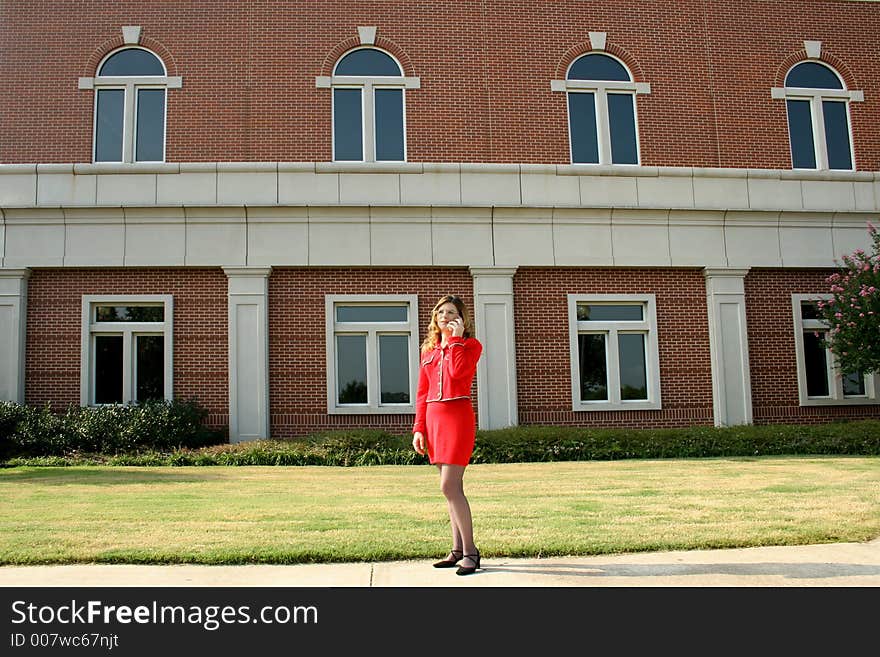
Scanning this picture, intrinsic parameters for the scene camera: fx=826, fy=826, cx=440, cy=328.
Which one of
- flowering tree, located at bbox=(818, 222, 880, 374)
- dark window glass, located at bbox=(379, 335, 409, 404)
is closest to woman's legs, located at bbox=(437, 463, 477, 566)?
dark window glass, located at bbox=(379, 335, 409, 404)

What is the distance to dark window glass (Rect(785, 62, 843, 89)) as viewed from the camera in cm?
1723

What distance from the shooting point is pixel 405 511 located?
7602mm

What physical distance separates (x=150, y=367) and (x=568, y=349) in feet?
25.5

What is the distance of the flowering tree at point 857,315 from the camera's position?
14227 millimetres

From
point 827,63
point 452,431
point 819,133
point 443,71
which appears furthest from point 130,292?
point 827,63

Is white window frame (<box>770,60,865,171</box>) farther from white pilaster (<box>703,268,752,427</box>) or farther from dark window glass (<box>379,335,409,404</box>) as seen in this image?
dark window glass (<box>379,335,409,404</box>)

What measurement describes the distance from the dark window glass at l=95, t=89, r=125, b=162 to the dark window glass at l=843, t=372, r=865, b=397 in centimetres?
1486

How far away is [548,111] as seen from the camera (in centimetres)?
1641

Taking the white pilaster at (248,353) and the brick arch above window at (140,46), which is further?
the brick arch above window at (140,46)

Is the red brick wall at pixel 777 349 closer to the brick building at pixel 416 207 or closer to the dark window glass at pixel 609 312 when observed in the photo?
the brick building at pixel 416 207

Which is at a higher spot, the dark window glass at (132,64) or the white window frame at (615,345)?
the dark window glass at (132,64)

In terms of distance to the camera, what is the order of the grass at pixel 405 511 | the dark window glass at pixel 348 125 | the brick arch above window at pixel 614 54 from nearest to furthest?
the grass at pixel 405 511
the dark window glass at pixel 348 125
the brick arch above window at pixel 614 54

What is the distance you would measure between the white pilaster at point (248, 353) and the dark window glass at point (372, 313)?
142 cm

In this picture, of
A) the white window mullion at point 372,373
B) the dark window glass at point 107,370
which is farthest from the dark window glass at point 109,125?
the white window mullion at point 372,373
